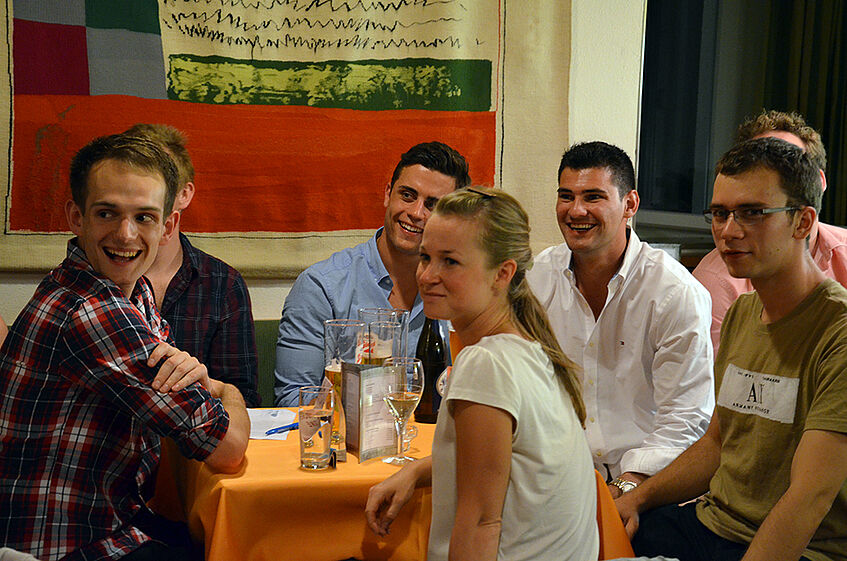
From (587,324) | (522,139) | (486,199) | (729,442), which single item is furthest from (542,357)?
(522,139)

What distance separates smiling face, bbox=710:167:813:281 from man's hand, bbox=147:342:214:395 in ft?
3.87

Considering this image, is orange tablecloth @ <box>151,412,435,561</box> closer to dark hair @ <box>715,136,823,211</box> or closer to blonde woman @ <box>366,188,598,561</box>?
blonde woman @ <box>366,188,598,561</box>

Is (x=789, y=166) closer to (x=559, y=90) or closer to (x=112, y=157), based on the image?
(x=112, y=157)

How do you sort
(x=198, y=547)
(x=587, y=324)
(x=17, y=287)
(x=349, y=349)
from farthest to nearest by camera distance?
(x=17, y=287) → (x=587, y=324) → (x=349, y=349) → (x=198, y=547)

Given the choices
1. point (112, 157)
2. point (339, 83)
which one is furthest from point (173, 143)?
point (112, 157)

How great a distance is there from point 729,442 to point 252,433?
1114 millimetres

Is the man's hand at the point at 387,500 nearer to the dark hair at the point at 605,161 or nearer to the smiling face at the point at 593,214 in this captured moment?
the smiling face at the point at 593,214

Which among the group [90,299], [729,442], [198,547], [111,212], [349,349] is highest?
[111,212]

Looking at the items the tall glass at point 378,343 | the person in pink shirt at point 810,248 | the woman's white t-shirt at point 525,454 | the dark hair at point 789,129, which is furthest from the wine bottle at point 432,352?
the dark hair at point 789,129

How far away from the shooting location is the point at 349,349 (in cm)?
181

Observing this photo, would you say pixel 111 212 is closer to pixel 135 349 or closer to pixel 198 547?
pixel 135 349

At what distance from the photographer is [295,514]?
155cm

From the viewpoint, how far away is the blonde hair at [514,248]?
4.82 feet

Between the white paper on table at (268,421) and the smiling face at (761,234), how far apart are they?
3.57ft
